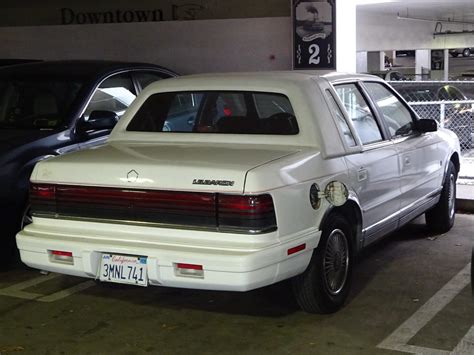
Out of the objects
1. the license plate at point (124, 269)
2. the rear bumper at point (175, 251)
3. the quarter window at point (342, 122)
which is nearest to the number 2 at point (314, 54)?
the quarter window at point (342, 122)

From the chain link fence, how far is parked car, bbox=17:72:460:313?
13.8 feet

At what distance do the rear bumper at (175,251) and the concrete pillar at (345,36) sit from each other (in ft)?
18.7

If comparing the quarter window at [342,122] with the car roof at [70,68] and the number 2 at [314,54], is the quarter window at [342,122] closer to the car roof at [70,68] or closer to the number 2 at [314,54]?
the car roof at [70,68]

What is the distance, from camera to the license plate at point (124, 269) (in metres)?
4.19

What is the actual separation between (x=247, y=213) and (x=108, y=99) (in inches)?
125

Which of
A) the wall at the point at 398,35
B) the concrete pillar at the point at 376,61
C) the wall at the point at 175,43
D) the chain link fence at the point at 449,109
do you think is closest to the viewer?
the chain link fence at the point at 449,109

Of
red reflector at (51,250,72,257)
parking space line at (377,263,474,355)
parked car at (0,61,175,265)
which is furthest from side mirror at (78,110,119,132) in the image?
parking space line at (377,263,474,355)

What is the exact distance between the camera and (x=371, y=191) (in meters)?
5.14

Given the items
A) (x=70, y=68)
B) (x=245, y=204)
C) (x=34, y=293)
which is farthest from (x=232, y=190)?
(x=70, y=68)

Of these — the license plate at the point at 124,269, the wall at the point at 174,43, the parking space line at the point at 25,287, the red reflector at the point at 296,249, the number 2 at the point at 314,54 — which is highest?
the wall at the point at 174,43

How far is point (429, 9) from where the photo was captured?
2645cm

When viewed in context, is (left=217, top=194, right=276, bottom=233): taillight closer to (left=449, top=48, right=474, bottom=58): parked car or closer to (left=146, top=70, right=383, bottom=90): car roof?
(left=146, top=70, right=383, bottom=90): car roof

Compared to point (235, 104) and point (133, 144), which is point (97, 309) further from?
point (235, 104)

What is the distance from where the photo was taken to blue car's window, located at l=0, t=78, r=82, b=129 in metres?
6.33
